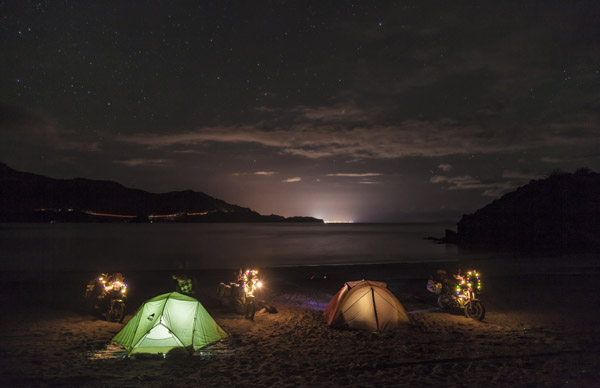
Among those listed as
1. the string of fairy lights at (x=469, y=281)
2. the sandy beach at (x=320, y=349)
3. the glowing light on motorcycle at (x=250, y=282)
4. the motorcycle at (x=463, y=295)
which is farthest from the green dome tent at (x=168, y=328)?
the string of fairy lights at (x=469, y=281)

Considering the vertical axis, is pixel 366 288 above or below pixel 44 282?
above

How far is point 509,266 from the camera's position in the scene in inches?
1303

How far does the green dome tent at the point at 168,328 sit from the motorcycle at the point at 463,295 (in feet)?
28.0

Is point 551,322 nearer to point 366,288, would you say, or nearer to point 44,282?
point 366,288

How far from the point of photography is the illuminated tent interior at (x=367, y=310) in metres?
12.4

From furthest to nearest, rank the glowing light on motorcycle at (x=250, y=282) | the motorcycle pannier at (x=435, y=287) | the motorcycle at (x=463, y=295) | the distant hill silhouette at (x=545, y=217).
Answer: the distant hill silhouette at (x=545, y=217)
the motorcycle pannier at (x=435, y=287)
the glowing light on motorcycle at (x=250, y=282)
the motorcycle at (x=463, y=295)

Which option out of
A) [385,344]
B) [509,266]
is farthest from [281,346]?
[509,266]

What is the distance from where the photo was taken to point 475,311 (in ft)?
45.0

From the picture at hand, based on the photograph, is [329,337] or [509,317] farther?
[509,317]

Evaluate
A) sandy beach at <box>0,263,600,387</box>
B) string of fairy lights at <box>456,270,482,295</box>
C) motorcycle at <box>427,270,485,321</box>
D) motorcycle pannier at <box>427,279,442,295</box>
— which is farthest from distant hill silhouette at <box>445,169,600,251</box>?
motorcycle pannier at <box>427,279,442,295</box>

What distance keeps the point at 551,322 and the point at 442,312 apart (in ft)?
11.4

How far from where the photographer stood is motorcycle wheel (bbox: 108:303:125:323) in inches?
524

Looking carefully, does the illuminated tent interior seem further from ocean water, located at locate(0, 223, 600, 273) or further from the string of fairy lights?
ocean water, located at locate(0, 223, 600, 273)

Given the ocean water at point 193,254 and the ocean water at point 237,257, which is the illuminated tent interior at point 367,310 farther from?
the ocean water at point 193,254
